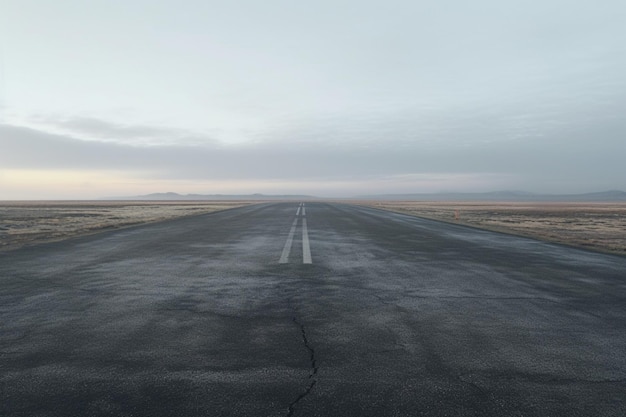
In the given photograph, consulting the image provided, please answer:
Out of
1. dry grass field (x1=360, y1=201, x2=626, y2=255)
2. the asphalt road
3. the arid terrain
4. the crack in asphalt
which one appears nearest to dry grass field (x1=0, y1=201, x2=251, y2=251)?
the arid terrain

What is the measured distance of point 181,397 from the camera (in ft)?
10.8

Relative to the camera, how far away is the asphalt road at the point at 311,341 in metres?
3.26

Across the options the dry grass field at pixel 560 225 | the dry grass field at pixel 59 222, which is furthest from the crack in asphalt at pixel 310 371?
the dry grass field at pixel 59 222

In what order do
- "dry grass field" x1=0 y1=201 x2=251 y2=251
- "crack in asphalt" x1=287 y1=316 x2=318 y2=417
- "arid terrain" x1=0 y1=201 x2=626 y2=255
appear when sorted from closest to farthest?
"crack in asphalt" x1=287 y1=316 x2=318 y2=417, "arid terrain" x1=0 y1=201 x2=626 y2=255, "dry grass field" x1=0 y1=201 x2=251 y2=251

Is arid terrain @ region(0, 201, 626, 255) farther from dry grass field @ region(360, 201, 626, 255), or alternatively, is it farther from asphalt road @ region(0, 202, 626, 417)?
asphalt road @ region(0, 202, 626, 417)

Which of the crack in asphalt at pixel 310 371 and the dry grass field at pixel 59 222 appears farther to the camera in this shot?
the dry grass field at pixel 59 222

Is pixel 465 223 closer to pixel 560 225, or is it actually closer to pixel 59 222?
pixel 560 225

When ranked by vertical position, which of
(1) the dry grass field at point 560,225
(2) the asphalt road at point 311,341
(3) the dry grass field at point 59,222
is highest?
(2) the asphalt road at point 311,341

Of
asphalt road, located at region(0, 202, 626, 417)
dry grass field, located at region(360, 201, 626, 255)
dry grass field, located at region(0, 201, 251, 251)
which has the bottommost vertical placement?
dry grass field, located at region(360, 201, 626, 255)

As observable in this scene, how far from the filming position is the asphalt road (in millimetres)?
3264

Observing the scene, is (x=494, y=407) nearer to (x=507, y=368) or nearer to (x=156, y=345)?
(x=507, y=368)

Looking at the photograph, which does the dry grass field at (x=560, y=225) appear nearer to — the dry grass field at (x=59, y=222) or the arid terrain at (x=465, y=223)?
the arid terrain at (x=465, y=223)

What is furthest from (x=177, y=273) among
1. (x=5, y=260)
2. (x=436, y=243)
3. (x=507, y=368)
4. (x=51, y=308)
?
(x=436, y=243)

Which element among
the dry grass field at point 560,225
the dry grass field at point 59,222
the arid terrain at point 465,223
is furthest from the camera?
the dry grass field at point 59,222
